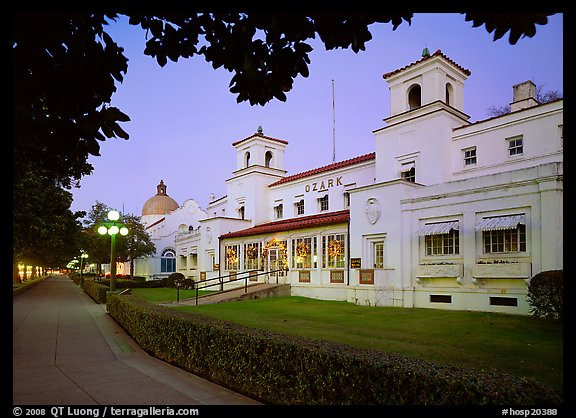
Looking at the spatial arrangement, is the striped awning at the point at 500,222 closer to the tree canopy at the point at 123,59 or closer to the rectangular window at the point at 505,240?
the rectangular window at the point at 505,240

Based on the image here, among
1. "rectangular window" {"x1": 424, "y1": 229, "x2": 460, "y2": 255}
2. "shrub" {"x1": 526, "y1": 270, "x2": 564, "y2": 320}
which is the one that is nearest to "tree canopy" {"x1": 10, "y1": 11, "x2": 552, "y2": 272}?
"shrub" {"x1": 526, "y1": 270, "x2": 564, "y2": 320}

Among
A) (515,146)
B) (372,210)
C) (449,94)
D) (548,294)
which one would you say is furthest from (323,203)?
(548,294)

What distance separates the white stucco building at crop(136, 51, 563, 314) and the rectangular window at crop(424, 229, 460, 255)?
0.04 metres

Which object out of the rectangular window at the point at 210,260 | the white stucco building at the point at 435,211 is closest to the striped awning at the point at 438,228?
the white stucco building at the point at 435,211

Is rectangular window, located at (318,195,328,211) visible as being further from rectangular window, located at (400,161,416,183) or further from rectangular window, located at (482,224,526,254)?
rectangular window, located at (482,224,526,254)

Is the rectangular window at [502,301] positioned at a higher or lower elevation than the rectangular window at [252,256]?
lower

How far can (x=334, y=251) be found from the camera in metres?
23.5

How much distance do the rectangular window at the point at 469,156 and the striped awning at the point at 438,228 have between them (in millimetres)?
4093

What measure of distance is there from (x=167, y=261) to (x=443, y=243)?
42.1 metres

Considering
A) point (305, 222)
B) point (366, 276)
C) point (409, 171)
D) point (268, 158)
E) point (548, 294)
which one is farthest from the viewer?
point (268, 158)

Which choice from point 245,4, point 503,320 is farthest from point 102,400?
point 503,320

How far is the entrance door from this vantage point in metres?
27.2

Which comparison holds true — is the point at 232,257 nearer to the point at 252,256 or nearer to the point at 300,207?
the point at 252,256

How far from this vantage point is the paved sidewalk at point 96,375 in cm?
652
